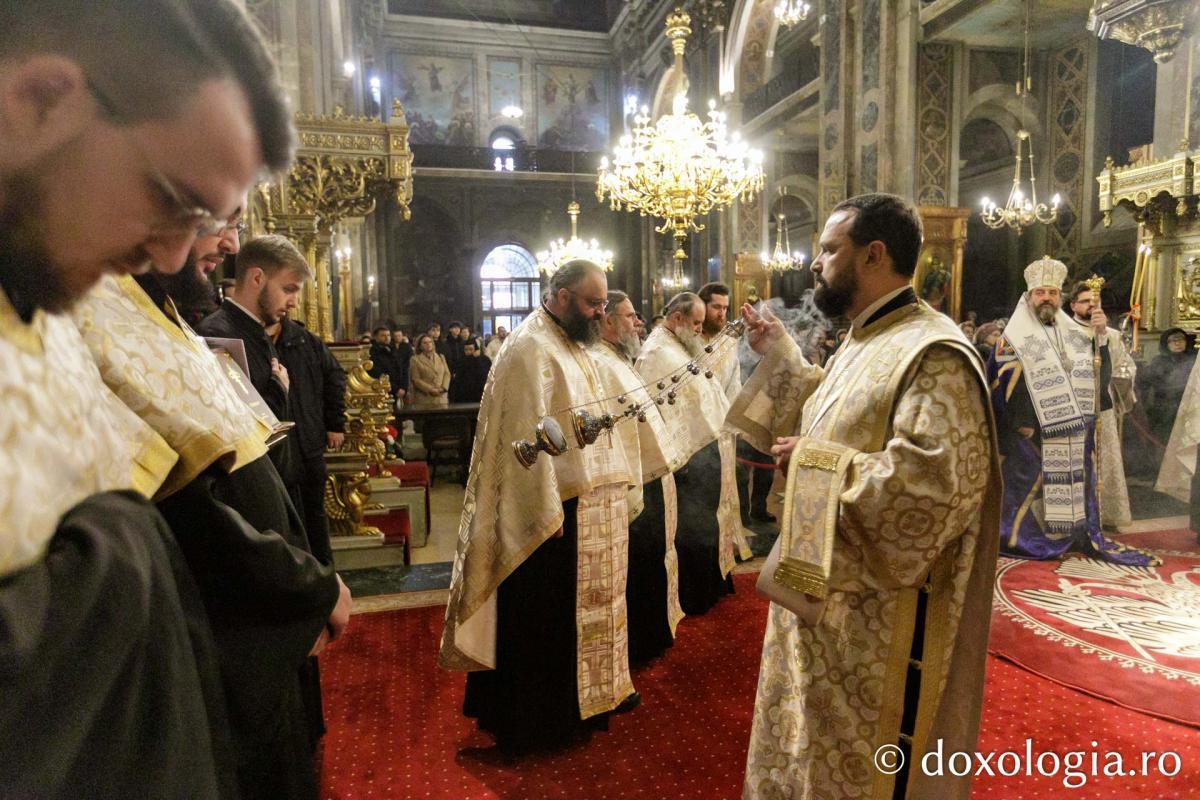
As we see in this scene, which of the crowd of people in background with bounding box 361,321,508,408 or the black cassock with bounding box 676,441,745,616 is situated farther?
the crowd of people in background with bounding box 361,321,508,408

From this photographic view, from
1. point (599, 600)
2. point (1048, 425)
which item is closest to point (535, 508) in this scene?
point (599, 600)

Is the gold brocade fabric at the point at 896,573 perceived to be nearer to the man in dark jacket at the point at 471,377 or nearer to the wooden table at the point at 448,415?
the wooden table at the point at 448,415

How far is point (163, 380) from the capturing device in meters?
0.99

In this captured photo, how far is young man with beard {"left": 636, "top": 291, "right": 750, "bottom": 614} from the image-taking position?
4129 mm

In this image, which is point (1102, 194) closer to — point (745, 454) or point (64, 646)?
point (745, 454)

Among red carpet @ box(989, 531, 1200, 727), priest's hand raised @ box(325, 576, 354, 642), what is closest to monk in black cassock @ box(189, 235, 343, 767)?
priest's hand raised @ box(325, 576, 354, 642)

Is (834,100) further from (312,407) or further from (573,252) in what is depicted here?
(312,407)

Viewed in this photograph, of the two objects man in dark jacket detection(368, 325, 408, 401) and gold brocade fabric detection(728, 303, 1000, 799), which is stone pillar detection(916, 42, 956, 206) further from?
gold brocade fabric detection(728, 303, 1000, 799)

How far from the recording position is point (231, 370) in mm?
1540

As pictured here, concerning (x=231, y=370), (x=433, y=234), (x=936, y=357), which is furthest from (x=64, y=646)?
(x=433, y=234)

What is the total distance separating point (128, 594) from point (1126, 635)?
4.65m

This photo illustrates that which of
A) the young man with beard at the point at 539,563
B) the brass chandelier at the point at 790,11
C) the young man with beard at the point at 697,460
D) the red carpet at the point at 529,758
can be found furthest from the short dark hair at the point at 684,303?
the brass chandelier at the point at 790,11

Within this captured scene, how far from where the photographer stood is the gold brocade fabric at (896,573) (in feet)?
5.39

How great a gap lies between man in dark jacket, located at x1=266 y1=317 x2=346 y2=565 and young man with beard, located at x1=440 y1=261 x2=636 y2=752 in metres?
1.00
